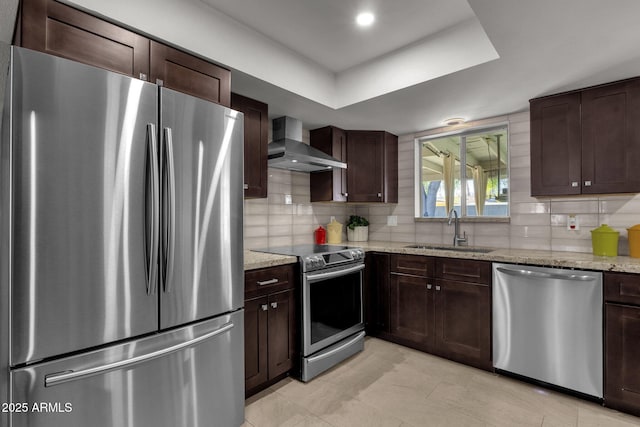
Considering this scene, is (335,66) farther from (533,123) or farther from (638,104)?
(638,104)

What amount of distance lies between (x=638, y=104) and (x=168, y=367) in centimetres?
343

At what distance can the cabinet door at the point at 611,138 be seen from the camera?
7.63 feet

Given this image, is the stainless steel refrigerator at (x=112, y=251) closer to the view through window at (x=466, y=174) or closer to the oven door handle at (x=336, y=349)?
the oven door handle at (x=336, y=349)

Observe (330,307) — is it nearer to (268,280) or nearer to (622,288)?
(268,280)

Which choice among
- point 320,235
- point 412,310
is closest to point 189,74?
point 320,235

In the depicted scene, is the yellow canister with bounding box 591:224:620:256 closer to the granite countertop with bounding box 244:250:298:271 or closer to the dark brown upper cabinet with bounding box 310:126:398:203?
the dark brown upper cabinet with bounding box 310:126:398:203

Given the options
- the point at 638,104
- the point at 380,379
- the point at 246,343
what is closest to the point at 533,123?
the point at 638,104

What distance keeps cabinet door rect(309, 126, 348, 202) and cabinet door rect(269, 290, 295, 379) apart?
1385mm

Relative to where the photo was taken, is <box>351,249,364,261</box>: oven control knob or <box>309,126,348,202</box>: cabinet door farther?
Result: <box>309,126,348,202</box>: cabinet door

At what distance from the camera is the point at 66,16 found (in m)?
1.46

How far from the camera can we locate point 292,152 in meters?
2.79

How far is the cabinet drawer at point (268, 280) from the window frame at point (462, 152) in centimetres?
194

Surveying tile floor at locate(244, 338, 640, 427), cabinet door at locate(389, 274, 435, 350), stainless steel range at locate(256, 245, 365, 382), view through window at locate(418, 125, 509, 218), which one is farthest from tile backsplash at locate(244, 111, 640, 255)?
tile floor at locate(244, 338, 640, 427)

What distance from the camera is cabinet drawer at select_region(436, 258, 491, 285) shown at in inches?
103
